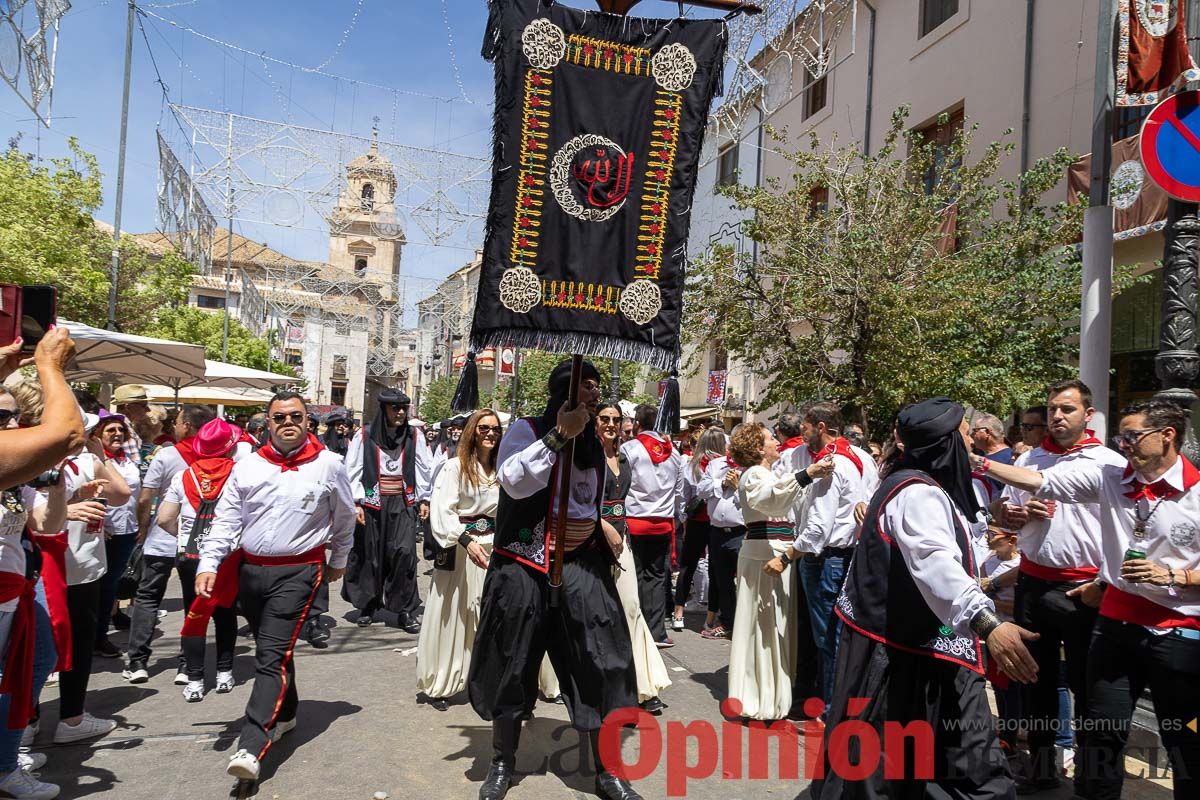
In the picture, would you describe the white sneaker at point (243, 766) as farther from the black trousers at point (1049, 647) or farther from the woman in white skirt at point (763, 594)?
the black trousers at point (1049, 647)

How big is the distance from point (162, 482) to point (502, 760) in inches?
150

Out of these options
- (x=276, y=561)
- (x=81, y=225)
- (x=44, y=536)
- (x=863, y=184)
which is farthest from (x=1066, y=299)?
(x=81, y=225)

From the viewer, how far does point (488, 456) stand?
20.7 ft

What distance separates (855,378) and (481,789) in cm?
1005

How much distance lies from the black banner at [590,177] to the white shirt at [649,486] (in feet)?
11.1

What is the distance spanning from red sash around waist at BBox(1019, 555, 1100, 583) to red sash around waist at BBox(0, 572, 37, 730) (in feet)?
16.2

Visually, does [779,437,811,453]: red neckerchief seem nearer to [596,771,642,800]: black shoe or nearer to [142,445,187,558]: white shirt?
[596,771,642,800]: black shoe

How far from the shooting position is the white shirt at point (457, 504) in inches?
239

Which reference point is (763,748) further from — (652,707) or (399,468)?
(399,468)

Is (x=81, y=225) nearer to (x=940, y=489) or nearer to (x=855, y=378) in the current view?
(x=855, y=378)

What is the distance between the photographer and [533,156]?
4383mm

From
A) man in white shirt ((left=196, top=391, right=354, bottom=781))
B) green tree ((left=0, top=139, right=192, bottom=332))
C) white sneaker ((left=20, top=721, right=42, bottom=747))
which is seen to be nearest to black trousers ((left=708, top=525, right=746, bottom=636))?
man in white shirt ((left=196, top=391, right=354, bottom=781))

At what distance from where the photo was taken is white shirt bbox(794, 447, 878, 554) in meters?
5.59

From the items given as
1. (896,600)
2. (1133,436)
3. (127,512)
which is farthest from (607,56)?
(127,512)
